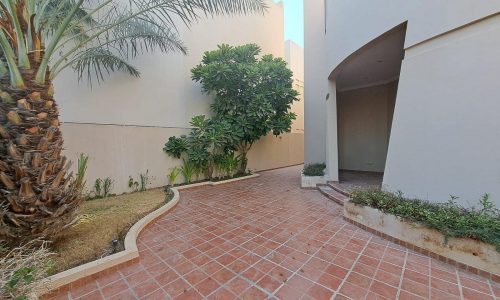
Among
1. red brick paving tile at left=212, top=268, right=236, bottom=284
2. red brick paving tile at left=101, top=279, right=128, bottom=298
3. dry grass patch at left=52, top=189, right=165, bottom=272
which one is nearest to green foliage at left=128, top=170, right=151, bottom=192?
dry grass patch at left=52, top=189, right=165, bottom=272

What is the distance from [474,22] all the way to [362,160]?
22.4 ft

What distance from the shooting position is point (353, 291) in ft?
7.73


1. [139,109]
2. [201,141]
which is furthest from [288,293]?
[139,109]

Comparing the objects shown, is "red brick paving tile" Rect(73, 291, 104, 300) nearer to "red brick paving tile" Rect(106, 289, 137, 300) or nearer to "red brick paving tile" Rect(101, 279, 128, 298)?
"red brick paving tile" Rect(101, 279, 128, 298)

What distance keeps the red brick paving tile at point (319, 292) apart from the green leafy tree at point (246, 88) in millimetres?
6409

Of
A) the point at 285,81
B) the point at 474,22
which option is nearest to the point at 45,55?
the point at 474,22

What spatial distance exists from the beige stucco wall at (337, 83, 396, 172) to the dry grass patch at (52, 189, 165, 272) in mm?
7944

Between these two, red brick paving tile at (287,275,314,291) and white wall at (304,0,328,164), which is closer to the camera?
red brick paving tile at (287,275,314,291)

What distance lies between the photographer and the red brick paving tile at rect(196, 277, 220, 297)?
2.39m

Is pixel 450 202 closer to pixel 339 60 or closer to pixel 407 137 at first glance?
pixel 407 137

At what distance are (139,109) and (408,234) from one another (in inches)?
304

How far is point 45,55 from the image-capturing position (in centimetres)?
298

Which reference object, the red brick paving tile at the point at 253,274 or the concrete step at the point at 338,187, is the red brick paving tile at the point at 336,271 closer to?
the red brick paving tile at the point at 253,274

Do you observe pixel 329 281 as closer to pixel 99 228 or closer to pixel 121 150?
pixel 99 228
